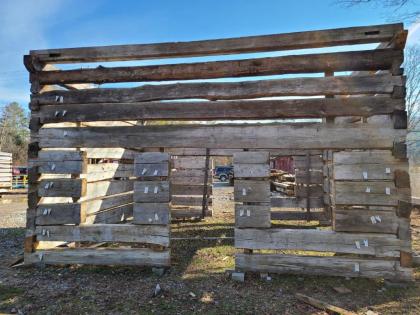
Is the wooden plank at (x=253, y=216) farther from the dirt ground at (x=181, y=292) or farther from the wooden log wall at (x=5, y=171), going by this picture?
the wooden log wall at (x=5, y=171)

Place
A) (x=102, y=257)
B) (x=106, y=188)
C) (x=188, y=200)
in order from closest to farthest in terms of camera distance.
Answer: (x=102, y=257), (x=106, y=188), (x=188, y=200)

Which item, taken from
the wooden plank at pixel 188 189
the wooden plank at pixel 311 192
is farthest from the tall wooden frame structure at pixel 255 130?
the wooden plank at pixel 188 189

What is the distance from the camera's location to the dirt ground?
4.30 meters

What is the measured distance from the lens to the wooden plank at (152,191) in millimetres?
5602

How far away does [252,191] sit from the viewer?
539 centimetres

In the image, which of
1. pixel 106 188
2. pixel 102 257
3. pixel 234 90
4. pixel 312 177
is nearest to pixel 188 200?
pixel 106 188

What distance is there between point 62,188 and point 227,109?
11.1 feet

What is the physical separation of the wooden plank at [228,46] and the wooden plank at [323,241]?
3141mm

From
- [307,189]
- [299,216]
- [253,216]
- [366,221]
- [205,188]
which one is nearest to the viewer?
[366,221]

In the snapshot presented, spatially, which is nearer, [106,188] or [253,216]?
[253,216]

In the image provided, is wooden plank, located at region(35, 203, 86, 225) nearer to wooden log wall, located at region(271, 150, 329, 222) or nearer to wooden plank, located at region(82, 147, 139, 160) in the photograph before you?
wooden plank, located at region(82, 147, 139, 160)

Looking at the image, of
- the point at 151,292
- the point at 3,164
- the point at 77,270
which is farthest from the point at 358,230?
the point at 3,164

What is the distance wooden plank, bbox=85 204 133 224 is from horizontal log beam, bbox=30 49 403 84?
3.20 metres

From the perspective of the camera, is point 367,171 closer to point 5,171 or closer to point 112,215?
point 112,215
